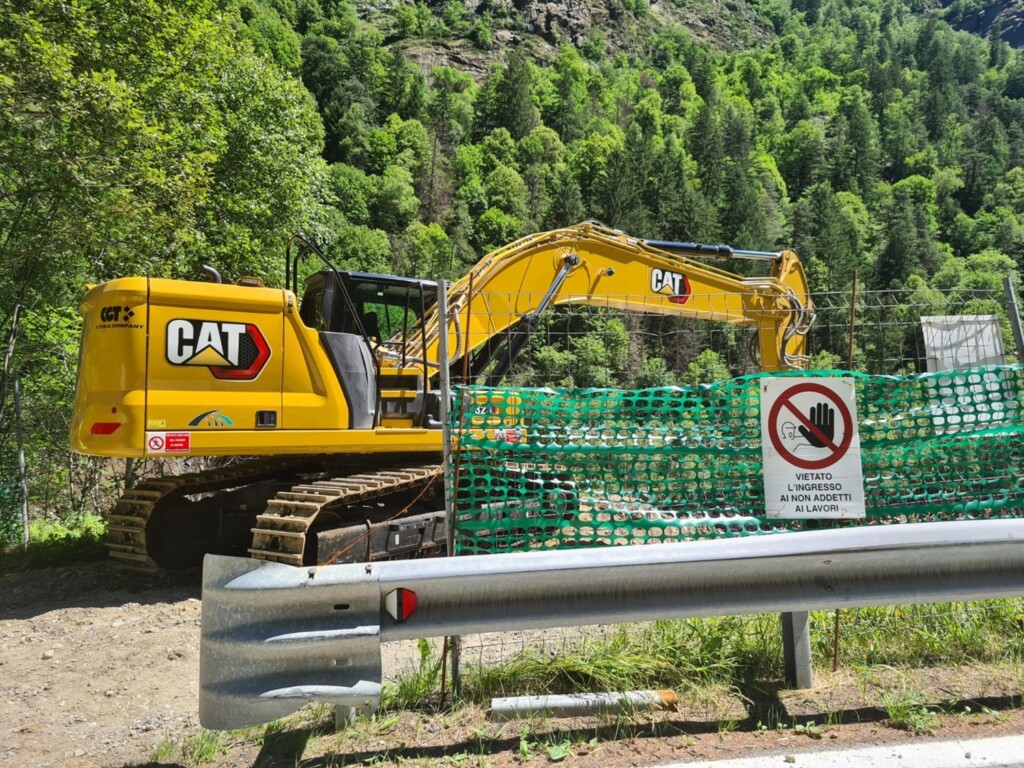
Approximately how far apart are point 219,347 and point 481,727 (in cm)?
447

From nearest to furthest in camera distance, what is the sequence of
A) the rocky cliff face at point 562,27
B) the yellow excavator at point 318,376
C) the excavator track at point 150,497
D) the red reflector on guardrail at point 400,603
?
the red reflector on guardrail at point 400,603 → the yellow excavator at point 318,376 → the excavator track at point 150,497 → the rocky cliff face at point 562,27

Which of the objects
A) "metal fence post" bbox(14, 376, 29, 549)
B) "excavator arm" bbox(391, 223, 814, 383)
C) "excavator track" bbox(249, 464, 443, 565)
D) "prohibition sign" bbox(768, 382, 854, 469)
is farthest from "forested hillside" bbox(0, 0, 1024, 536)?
"excavator track" bbox(249, 464, 443, 565)

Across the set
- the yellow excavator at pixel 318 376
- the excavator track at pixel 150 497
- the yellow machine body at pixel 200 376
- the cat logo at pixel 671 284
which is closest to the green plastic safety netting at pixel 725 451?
the yellow excavator at pixel 318 376

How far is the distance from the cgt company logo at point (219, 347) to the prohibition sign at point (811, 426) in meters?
4.63

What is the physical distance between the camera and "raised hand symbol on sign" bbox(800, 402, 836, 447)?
3889mm

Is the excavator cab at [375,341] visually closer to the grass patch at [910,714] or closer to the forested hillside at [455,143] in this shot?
the forested hillside at [455,143]

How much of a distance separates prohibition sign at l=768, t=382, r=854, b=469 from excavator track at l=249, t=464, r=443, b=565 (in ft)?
11.6

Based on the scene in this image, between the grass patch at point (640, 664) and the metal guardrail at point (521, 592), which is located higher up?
the metal guardrail at point (521, 592)

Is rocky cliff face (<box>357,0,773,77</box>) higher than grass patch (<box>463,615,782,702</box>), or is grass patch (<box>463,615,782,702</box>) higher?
rocky cliff face (<box>357,0,773,77</box>)

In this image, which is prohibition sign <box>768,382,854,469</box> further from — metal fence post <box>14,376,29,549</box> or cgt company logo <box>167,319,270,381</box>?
metal fence post <box>14,376,29,549</box>

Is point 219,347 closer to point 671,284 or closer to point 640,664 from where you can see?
point 640,664

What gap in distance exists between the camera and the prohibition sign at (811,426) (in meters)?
3.88

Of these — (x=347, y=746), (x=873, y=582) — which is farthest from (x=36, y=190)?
(x=873, y=582)

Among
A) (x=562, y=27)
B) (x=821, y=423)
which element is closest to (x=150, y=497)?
(x=821, y=423)
